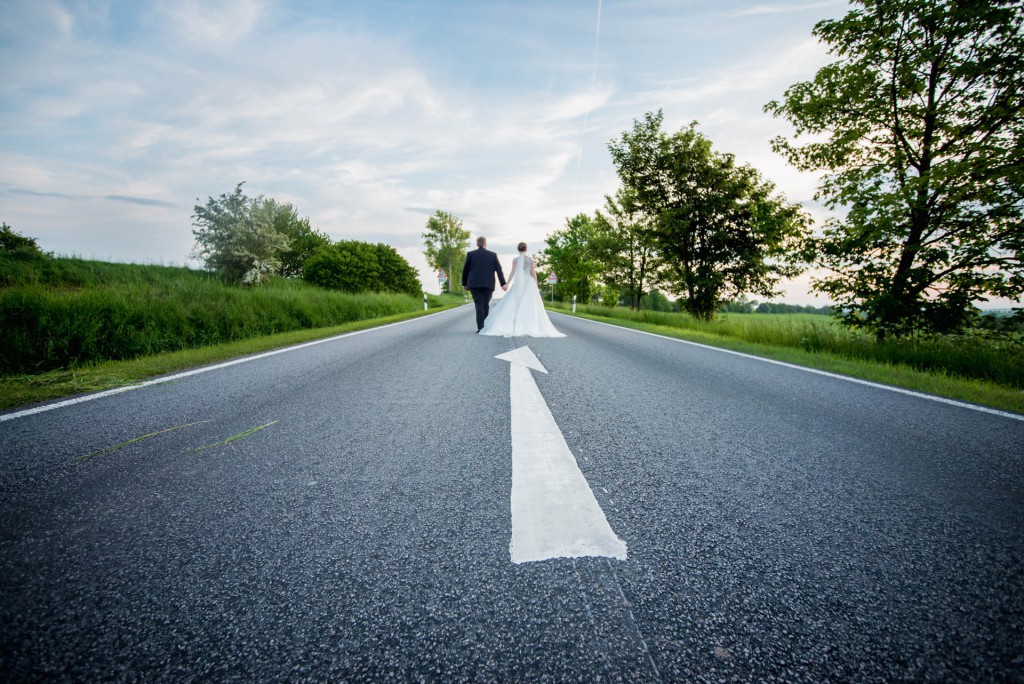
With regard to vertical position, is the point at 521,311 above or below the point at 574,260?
below

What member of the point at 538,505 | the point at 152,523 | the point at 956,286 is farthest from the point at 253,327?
→ the point at 956,286

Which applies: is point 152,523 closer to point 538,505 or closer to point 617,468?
point 538,505

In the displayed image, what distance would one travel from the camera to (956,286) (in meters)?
8.16

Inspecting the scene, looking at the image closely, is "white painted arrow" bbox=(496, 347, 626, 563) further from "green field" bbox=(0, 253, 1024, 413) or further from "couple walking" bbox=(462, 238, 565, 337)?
"couple walking" bbox=(462, 238, 565, 337)

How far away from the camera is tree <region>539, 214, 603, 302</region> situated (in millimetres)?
47125

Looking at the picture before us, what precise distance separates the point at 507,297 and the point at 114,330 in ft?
25.3

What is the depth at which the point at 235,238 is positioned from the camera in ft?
66.1

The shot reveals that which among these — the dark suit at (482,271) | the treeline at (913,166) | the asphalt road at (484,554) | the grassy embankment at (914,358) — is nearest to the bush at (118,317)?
the asphalt road at (484,554)

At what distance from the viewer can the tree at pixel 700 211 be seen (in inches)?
785

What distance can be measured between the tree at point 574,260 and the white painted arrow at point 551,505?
44.2 metres

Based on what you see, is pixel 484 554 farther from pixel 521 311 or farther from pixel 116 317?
pixel 521 311

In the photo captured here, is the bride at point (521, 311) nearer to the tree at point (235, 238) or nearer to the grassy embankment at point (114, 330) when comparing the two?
the grassy embankment at point (114, 330)

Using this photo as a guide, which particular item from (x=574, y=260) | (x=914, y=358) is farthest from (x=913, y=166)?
(x=574, y=260)

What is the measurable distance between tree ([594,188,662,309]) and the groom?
60.4 ft
